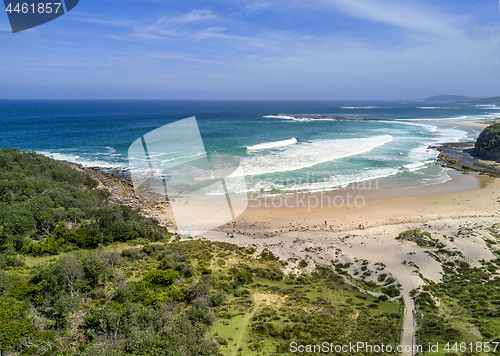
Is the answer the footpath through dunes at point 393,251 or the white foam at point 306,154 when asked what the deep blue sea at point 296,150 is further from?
the footpath through dunes at point 393,251

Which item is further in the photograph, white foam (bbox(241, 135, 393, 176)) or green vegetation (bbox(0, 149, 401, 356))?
white foam (bbox(241, 135, 393, 176))

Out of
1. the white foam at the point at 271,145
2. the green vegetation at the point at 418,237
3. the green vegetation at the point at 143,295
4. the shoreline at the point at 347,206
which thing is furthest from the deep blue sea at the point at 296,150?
the green vegetation at the point at 143,295

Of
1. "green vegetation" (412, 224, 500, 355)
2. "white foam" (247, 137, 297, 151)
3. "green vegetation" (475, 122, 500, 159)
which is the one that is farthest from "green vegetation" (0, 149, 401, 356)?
"green vegetation" (475, 122, 500, 159)

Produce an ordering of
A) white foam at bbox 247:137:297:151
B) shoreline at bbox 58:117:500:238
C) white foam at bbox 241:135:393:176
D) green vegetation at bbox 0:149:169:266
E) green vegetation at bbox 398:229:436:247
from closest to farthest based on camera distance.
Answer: green vegetation at bbox 0:149:169:266, green vegetation at bbox 398:229:436:247, shoreline at bbox 58:117:500:238, white foam at bbox 241:135:393:176, white foam at bbox 247:137:297:151

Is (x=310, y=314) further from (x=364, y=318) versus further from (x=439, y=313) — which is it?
(x=439, y=313)

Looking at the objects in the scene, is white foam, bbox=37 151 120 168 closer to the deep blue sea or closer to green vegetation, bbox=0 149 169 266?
the deep blue sea

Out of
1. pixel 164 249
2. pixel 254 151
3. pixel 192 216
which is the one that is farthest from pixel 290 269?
pixel 254 151

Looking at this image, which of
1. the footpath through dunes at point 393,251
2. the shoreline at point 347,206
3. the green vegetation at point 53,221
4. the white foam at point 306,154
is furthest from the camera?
the white foam at point 306,154

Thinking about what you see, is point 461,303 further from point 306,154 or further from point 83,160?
point 83,160
